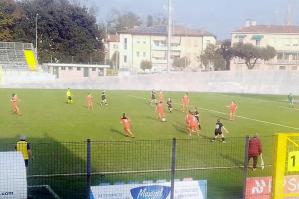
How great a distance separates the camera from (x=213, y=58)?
9900cm

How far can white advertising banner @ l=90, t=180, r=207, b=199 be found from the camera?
10531mm

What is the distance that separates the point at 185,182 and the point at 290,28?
106606mm

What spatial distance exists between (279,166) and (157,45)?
113 meters

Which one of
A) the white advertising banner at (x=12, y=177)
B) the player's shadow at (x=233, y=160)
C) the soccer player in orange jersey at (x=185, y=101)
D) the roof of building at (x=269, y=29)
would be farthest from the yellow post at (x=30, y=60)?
the roof of building at (x=269, y=29)

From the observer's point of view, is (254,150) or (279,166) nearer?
(279,166)

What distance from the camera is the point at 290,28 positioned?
111 metres

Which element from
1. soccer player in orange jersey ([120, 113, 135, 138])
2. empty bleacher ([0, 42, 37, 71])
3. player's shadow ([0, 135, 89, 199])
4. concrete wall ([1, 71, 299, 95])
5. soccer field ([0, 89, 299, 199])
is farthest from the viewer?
empty bleacher ([0, 42, 37, 71])

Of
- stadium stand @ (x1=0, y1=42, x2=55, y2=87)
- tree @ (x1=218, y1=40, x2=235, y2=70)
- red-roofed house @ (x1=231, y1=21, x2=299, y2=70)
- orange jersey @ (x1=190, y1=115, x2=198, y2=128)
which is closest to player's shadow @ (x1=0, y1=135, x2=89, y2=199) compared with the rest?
orange jersey @ (x1=190, y1=115, x2=198, y2=128)

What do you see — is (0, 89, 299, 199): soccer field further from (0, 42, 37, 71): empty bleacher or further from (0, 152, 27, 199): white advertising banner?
(0, 42, 37, 71): empty bleacher

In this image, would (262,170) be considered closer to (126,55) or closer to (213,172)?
(213,172)

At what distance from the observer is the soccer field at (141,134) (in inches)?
637

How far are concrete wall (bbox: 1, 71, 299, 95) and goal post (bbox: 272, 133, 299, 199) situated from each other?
164ft

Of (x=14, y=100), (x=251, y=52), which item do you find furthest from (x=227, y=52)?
(x=14, y=100)

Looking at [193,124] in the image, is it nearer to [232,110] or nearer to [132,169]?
[232,110]
